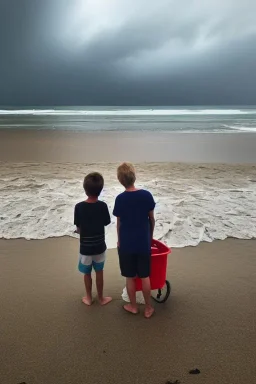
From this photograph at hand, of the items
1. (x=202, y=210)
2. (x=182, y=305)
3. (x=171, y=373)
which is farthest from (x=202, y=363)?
(x=202, y=210)

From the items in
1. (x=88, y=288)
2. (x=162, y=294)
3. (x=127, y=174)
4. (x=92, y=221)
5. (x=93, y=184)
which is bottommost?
(x=162, y=294)

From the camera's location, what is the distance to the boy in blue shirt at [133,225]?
10.5ft

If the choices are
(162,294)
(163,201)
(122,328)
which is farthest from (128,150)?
(122,328)

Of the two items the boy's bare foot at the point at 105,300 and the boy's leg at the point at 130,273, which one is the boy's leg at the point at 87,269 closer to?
the boy's bare foot at the point at 105,300

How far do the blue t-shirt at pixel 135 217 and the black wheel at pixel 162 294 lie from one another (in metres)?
0.59

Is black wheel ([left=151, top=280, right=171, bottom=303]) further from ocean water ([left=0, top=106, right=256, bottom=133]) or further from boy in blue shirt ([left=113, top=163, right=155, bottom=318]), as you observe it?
ocean water ([left=0, top=106, right=256, bottom=133])

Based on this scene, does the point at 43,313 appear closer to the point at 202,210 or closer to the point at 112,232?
the point at 112,232

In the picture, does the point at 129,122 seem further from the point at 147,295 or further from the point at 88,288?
the point at 147,295

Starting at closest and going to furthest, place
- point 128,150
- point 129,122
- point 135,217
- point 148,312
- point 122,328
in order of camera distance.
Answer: point 122,328 < point 135,217 < point 148,312 < point 128,150 < point 129,122

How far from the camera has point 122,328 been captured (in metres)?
3.12

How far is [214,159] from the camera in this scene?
12.4 metres

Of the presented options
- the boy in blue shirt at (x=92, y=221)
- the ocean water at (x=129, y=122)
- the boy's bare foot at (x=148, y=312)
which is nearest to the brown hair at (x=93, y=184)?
the boy in blue shirt at (x=92, y=221)

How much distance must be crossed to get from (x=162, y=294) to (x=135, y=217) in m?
1.04

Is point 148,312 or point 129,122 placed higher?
point 148,312
